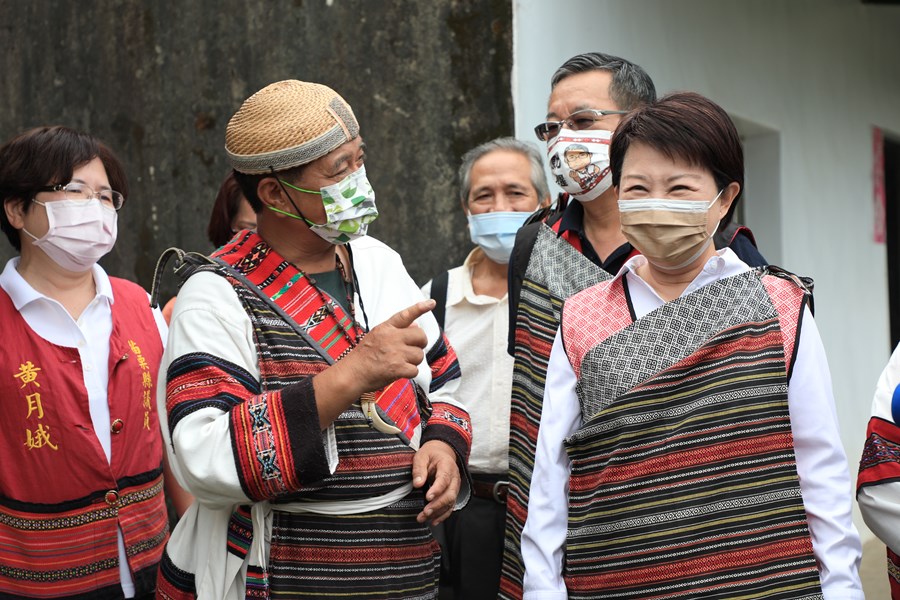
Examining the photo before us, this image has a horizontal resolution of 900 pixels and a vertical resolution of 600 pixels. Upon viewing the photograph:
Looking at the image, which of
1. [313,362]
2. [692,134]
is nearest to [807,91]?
[692,134]

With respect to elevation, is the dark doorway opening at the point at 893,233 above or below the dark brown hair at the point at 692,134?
below

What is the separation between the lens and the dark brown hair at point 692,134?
2.34 meters

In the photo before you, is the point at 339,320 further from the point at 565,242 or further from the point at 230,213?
the point at 230,213

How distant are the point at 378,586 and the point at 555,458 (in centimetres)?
51

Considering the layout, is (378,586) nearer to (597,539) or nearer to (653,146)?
(597,539)

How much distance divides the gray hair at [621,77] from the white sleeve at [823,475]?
41.4 inches

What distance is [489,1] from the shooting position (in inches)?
176

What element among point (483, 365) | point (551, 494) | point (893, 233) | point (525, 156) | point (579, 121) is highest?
point (579, 121)

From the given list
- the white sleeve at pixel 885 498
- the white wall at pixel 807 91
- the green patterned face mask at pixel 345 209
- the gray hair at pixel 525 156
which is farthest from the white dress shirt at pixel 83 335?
the white wall at pixel 807 91

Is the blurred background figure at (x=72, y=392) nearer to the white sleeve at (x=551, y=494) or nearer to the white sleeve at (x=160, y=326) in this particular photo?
the white sleeve at (x=160, y=326)

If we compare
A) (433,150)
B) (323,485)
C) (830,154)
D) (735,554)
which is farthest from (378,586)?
(830,154)

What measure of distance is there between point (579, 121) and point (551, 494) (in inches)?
45.9

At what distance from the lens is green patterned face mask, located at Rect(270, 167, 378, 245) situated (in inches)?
100.0

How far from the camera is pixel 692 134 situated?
92.0 inches
